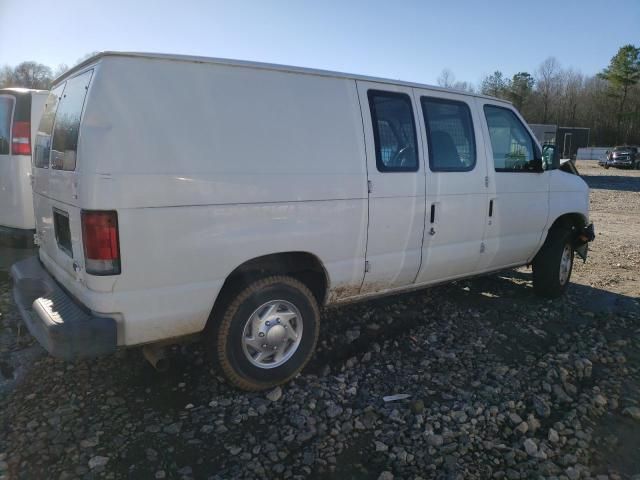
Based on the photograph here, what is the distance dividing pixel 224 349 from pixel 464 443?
1.62 m

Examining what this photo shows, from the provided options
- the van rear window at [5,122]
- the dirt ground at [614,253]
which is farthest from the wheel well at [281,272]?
the dirt ground at [614,253]

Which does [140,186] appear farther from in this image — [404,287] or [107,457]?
[404,287]

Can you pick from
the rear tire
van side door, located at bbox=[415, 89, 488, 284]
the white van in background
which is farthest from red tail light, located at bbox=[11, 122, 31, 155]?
the rear tire

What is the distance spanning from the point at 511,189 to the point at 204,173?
3281 mm

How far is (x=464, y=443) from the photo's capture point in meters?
2.95

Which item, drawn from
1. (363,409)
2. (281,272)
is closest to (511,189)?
(281,272)

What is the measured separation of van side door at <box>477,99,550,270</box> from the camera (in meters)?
4.76

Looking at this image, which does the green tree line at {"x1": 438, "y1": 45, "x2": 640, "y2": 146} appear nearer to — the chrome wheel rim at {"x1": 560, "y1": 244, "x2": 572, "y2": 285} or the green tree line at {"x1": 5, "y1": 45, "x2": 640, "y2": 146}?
the green tree line at {"x1": 5, "y1": 45, "x2": 640, "y2": 146}

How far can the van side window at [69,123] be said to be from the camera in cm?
293

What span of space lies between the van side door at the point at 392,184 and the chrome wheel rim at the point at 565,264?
2523 millimetres

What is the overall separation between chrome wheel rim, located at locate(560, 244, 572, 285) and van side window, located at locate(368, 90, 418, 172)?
9.22 feet

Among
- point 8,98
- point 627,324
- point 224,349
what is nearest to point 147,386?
point 224,349

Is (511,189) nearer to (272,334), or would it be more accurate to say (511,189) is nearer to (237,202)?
(272,334)

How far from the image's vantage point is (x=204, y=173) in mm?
2930
